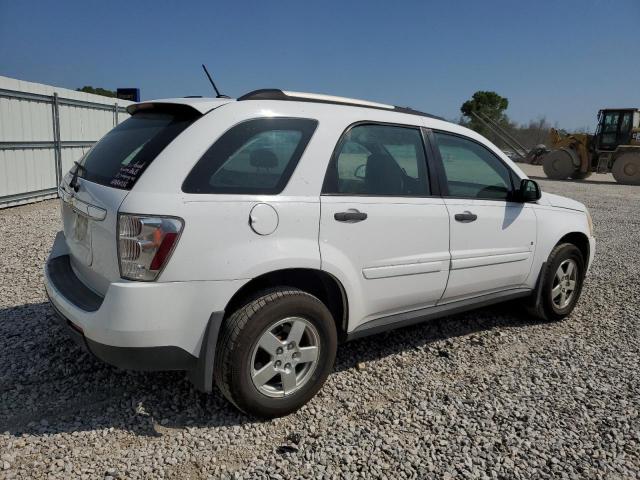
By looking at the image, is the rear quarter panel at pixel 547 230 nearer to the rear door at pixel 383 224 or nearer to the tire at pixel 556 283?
the tire at pixel 556 283

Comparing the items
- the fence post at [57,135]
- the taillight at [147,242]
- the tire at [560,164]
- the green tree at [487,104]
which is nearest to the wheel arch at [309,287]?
the taillight at [147,242]

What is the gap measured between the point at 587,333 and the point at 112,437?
3776 mm

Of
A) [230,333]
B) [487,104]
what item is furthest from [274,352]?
[487,104]

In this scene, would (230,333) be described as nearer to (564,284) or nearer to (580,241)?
Result: (564,284)

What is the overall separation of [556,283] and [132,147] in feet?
12.0

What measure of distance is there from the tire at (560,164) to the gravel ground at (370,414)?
21196 mm

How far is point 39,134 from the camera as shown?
9977mm

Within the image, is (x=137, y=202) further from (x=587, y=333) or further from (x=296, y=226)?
(x=587, y=333)

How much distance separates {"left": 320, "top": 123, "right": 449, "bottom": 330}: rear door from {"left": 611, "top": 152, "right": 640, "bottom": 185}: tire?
73.2 ft

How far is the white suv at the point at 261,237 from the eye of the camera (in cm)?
238

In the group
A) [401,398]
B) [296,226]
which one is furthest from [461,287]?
[296,226]

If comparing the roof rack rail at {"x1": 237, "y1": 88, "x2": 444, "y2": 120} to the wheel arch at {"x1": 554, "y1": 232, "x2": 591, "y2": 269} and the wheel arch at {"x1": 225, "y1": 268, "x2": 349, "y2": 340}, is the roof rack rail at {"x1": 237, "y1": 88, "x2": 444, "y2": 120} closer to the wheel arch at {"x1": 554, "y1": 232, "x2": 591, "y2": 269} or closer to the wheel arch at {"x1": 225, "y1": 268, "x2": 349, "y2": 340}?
the wheel arch at {"x1": 225, "y1": 268, "x2": 349, "y2": 340}

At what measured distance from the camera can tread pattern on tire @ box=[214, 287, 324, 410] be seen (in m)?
2.53

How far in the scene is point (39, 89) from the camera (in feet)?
32.1
